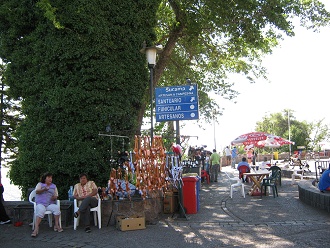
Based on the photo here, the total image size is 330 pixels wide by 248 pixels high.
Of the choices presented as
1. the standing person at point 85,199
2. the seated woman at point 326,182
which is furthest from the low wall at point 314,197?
the standing person at point 85,199

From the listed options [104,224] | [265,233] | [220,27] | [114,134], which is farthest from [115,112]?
[220,27]

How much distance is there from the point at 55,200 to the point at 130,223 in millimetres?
1892

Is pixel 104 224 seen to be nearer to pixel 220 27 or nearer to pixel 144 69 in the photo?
pixel 144 69

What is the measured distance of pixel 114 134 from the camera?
425 inches

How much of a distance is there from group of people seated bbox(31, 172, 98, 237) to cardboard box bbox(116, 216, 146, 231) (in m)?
0.67

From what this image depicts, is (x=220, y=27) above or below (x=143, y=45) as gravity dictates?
Answer: above

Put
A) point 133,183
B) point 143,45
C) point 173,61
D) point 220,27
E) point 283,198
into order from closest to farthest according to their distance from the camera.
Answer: point 133,183
point 143,45
point 283,198
point 220,27
point 173,61

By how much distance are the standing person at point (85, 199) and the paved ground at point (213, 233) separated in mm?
314

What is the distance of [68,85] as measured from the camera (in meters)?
10.7

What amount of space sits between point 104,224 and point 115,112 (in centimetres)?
347

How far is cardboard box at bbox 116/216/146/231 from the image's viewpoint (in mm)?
7778

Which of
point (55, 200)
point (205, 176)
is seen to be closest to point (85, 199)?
point (55, 200)

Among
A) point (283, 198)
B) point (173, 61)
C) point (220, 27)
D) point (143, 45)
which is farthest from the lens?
point (173, 61)

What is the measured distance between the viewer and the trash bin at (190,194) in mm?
9648
